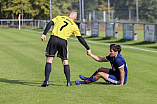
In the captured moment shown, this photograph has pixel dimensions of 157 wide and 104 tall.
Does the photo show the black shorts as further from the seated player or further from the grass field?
the grass field

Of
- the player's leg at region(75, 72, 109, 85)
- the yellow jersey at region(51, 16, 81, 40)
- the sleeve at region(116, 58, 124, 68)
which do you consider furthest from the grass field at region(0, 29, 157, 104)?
the yellow jersey at region(51, 16, 81, 40)

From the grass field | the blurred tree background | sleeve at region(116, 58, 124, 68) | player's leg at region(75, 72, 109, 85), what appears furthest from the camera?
the blurred tree background

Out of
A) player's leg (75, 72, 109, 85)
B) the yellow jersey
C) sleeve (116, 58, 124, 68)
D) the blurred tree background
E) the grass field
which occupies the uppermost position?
the blurred tree background

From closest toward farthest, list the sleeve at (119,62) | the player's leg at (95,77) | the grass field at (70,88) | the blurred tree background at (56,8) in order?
the grass field at (70,88) → the sleeve at (119,62) → the player's leg at (95,77) → the blurred tree background at (56,8)

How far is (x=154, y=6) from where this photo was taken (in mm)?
83250

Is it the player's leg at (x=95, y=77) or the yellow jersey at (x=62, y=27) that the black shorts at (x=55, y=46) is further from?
the player's leg at (x=95, y=77)

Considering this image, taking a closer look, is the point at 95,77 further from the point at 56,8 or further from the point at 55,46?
the point at 56,8

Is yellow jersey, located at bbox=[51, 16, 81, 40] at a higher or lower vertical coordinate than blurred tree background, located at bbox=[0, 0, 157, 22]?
lower

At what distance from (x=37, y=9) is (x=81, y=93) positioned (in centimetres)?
6648

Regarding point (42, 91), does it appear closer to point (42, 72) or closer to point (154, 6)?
point (42, 72)

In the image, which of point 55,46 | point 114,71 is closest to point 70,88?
point 55,46

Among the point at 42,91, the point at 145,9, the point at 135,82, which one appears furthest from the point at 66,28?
the point at 145,9

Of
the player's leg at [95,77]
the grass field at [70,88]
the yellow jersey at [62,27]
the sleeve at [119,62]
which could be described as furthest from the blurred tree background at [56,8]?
the sleeve at [119,62]

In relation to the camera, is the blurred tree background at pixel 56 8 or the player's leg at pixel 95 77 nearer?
the player's leg at pixel 95 77
